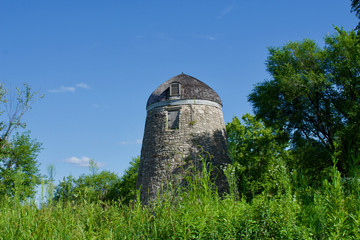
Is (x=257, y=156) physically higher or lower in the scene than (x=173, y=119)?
lower

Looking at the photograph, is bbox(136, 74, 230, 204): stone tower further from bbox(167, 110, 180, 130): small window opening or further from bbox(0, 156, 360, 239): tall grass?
bbox(0, 156, 360, 239): tall grass

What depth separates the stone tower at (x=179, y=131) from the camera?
1472 cm

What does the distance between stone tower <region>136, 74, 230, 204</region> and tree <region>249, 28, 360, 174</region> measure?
3744 millimetres

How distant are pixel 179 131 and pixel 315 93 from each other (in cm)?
808

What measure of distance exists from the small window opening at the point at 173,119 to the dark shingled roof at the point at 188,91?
2.83 feet

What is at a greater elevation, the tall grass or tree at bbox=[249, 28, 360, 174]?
tree at bbox=[249, 28, 360, 174]

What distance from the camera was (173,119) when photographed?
15695 millimetres

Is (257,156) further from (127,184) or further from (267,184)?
(127,184)

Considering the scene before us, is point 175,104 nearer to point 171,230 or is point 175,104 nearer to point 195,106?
point 195,106

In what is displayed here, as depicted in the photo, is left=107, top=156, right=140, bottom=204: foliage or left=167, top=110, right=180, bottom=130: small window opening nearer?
left=167, top=110, right=180, bottom=130: small window opening

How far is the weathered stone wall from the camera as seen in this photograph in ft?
47.9

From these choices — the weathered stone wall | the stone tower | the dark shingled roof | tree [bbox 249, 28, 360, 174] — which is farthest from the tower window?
tree [bbox 249, 28, 360, 174]

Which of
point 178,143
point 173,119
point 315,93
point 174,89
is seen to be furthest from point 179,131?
point 315,93

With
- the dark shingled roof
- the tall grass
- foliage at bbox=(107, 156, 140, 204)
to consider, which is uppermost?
the dark shingled roof
